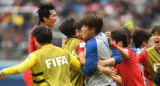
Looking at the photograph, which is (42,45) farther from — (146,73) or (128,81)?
(146,73)

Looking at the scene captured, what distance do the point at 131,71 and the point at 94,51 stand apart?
1244 millimetres

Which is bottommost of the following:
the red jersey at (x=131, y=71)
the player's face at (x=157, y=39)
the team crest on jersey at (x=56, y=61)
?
the red jersey at (x=131, y=71)

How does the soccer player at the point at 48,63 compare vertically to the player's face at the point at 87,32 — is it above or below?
below

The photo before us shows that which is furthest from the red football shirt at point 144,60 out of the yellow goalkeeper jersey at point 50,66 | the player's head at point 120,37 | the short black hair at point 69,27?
the yellow goalkeeper jersey at point 50,66

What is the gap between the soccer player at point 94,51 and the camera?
448cm

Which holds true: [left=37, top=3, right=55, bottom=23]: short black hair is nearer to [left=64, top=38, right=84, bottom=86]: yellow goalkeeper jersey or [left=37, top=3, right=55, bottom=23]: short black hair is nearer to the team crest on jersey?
[left=64, top=38, right=84, bottom=86]: yellow goalkeeper jersey

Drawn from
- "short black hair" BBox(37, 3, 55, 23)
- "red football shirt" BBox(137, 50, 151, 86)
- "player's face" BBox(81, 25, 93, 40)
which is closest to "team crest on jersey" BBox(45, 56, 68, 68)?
"player's face" BBox(81, 25, 93, 40)

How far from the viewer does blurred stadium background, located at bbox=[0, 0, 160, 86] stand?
12383mm

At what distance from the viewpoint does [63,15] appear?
15.3 meters

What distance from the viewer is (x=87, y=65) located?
14.8 ft

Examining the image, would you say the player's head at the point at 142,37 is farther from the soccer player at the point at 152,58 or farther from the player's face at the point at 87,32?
the player's face at the point at 87,32

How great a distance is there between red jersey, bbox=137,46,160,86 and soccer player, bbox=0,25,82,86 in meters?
1.50

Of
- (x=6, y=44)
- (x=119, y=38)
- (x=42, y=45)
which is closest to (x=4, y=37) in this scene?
(x=6, y=44)

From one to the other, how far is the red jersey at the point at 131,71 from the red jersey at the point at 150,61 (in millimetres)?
229
